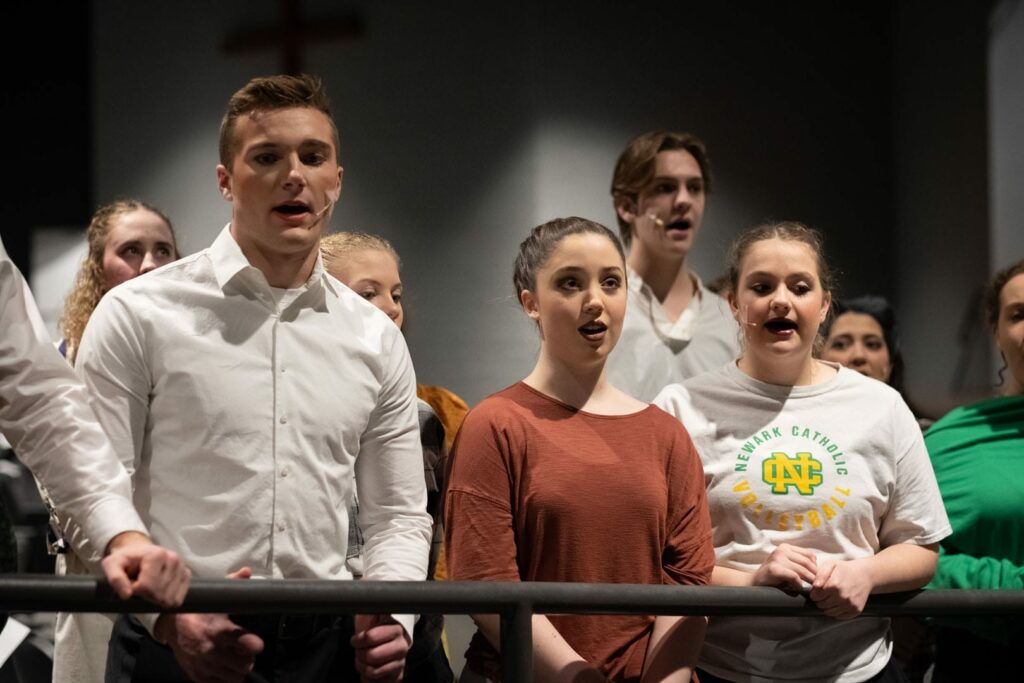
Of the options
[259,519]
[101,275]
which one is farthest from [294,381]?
[101,275]

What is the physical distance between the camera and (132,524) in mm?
1671

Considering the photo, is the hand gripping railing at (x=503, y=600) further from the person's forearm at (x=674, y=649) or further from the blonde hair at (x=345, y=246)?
the blonde hair at (x=345, y=246)

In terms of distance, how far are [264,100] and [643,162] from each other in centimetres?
151

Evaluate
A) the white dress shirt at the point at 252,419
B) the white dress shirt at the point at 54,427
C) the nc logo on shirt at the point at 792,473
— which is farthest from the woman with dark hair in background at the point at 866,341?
the white dress shirt at the point at 54,427

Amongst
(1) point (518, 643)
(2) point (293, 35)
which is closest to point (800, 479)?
(1) point (518, 643)

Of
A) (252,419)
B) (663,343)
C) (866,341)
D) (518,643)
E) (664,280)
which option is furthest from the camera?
(866,341)

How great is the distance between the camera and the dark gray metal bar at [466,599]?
1.59 meters

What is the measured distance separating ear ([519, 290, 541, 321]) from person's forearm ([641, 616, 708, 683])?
58 centimetres

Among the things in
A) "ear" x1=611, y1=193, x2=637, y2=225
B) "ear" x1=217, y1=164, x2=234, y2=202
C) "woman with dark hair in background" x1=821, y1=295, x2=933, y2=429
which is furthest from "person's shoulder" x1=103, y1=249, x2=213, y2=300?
"woman with dark hair in background" x1=821, y1=295, x2=933, y2=429

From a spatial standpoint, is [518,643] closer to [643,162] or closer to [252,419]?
[252,419]

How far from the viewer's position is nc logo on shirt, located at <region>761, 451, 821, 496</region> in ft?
A: 7.53

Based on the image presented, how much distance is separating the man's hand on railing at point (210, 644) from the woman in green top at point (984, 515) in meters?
1.39

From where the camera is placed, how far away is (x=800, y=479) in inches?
90.5

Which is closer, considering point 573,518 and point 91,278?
point 573,518
